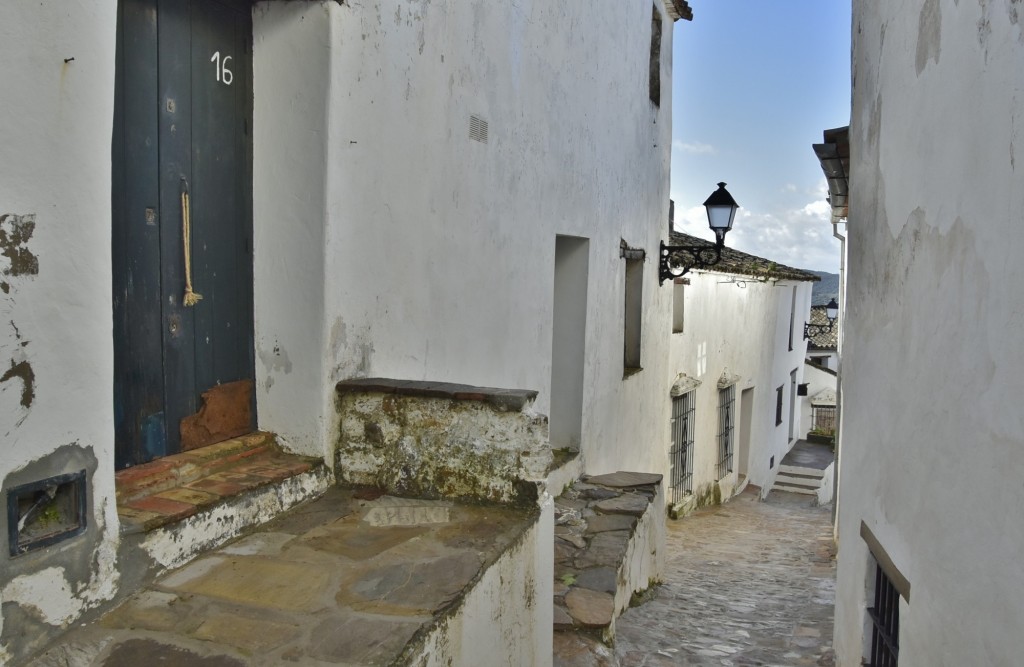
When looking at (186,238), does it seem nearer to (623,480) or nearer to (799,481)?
(623,480)

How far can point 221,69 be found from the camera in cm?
339

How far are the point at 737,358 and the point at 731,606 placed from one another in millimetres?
8104

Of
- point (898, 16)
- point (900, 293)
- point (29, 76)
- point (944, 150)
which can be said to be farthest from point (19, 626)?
point (898, 16)

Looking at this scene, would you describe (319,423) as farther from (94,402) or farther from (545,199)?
(545,199)

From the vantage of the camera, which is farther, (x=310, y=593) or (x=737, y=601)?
(x=737, y=601)

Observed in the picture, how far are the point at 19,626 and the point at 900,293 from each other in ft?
12.0

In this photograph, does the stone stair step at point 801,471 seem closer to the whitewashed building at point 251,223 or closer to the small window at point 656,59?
the small window at point 656,59

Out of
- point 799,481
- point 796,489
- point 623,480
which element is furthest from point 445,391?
point 799,481

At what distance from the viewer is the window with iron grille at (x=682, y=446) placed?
11609mm

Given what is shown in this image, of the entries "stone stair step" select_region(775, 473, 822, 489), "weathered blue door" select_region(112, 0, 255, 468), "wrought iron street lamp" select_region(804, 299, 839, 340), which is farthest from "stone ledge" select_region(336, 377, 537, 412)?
"wrought iron street lamp" select_region(804, 299, 839, 340)

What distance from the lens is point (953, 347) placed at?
287 cm

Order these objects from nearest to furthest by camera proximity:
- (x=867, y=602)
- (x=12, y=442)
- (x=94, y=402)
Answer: (x=12, y=442), (x=94, y=402), (x=867, y=602)

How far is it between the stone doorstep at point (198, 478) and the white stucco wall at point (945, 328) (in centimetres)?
254

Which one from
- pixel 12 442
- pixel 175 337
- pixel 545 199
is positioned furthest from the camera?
pixel 545 199
